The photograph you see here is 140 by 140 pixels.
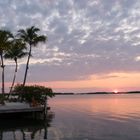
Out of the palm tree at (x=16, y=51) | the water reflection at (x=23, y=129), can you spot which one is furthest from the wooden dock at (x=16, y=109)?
the palm tree at (x=16, y=51)

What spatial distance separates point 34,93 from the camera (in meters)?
49.8

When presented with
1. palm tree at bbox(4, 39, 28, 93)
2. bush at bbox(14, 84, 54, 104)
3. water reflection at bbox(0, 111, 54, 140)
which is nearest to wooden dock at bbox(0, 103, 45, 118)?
water reflection at bbox(0, 111, 54, 140)

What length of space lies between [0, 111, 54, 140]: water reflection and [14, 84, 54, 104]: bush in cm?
410

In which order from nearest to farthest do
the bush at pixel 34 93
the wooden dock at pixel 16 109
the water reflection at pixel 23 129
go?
1. the water reflection at pixel 23 129
2. the wooden dock at pixel 16 109
3. the bush at pixel 34 93

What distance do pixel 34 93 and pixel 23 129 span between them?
1152 cm

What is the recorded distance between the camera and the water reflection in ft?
110

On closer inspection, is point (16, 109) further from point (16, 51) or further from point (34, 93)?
point (16, 51)

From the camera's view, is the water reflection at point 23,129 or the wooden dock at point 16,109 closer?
the water reflection at point 23,129

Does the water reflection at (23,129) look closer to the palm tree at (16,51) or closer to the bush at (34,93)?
the bush at (34,93)

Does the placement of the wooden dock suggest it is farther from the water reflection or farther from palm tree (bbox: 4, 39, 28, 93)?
palm tree (bbox: 4, 39, 28, 93)

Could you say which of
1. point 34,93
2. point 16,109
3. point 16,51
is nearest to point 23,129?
point 16,109

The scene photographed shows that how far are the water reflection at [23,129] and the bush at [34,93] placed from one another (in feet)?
13.4

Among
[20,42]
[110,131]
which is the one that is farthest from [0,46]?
[110,131]

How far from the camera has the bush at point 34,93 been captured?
1955 inches
